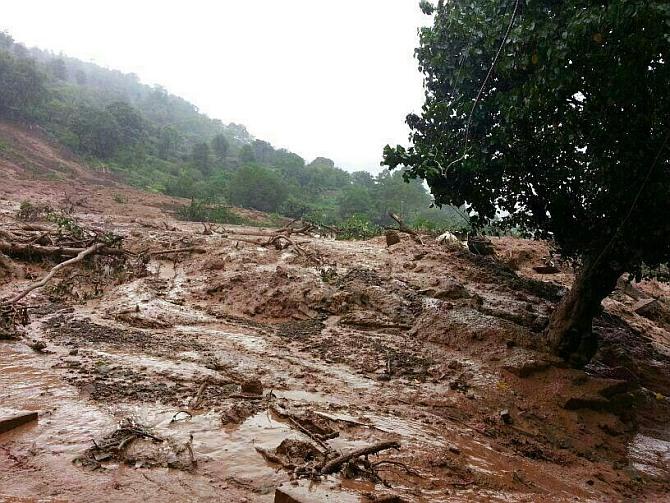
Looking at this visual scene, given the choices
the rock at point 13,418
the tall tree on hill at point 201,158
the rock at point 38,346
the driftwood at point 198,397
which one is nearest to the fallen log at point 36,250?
the rock at point 38,346

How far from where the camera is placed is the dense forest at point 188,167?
34.6m

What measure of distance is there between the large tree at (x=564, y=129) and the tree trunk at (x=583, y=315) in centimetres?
1

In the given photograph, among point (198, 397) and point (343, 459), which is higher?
point (343, 459)

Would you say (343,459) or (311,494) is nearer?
(311,494)

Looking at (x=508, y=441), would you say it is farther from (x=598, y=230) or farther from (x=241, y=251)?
(x=241, y=251)

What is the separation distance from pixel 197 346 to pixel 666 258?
587 cm

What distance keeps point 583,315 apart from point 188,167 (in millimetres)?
44679

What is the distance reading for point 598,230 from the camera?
18.1 ft

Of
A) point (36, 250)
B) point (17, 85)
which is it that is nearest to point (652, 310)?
point (36, 250)

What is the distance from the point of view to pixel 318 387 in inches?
174

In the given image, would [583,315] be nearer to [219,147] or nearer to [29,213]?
[29,213]

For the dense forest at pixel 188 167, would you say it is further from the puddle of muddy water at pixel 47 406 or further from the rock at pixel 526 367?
the rock at pixel 526 367

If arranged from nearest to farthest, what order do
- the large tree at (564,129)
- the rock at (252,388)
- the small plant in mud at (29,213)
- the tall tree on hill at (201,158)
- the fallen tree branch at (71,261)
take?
the rock at (252,388), the large tree at (564,129), the fallen tree branch at (71,261), the small plant in mud at (29,213), the tall tree on hill at (201,158)

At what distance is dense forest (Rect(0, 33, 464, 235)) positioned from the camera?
1362 inches
